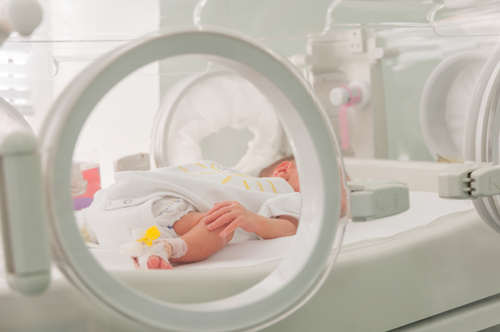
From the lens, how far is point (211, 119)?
1.54 meters

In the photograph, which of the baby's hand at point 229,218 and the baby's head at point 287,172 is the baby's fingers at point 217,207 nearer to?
the baby's hand at point 229,218

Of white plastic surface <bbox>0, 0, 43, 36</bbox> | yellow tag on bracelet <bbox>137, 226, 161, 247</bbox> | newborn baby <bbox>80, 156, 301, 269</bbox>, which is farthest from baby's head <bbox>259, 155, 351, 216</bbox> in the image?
white plastic surface <bbox>0, 0, 43, 36</bbox>

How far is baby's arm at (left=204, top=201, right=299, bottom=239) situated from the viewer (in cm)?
72

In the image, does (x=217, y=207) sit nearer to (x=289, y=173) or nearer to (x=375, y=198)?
(x=375, y=198)

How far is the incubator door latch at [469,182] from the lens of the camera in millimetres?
742

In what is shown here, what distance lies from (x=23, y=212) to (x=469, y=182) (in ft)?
2.15

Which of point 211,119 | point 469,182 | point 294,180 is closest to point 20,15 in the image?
point 469,182

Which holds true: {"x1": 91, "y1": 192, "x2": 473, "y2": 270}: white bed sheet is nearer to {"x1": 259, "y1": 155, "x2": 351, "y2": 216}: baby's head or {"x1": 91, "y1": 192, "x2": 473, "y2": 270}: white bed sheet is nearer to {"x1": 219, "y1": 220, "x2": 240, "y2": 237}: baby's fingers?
{"x1": 219, "y1": 220, "x2": 240, "y2": 237}: baby's fingers

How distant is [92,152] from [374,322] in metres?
0.65

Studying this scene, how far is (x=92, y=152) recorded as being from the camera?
983 millimetres

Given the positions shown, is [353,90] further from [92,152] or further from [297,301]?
[92,152]

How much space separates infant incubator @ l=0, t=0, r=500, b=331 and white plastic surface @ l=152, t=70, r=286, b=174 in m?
0.27

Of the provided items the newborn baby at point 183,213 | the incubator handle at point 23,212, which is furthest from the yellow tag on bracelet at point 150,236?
the incubator handle at point 23,212

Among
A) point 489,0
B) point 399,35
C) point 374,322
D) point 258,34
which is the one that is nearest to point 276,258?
point 374,322
